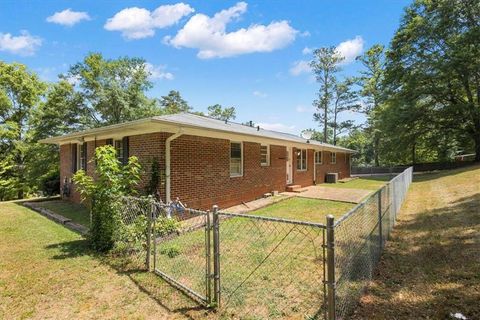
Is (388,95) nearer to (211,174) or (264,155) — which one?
(264,155)

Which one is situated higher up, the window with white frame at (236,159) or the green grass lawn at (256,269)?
the window with white frame at (236,159)

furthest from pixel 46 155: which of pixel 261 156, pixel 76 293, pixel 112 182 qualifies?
pixel 76 293

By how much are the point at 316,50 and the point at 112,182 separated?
3849cm

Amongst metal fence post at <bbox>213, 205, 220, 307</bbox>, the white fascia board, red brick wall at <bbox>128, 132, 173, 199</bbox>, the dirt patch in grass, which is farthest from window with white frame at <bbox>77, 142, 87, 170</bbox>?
the dirt patch in grass

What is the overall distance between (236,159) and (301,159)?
7254mm

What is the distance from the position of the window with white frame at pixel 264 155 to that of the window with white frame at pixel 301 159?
4.19 meters

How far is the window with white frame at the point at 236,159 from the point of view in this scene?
10445 mm

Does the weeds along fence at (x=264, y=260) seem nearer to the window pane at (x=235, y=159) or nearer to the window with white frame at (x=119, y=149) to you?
the window pane at (x=235, y=159)

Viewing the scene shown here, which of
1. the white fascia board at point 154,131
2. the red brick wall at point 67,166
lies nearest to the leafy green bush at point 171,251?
the white fascia board at point 154,131

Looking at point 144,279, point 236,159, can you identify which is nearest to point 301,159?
point 236,159

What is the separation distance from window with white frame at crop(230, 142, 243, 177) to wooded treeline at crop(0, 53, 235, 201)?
15640 millimetres

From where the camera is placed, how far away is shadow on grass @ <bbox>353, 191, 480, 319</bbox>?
329 cm

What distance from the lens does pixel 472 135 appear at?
24969mm

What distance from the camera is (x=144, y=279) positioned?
14.5 ft
